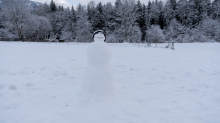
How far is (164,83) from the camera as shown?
4223 mm

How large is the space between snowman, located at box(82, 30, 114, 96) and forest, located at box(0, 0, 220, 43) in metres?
22.0

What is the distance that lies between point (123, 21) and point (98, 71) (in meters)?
26.1

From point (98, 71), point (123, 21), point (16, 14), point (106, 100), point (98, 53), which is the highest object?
point (16, 14)

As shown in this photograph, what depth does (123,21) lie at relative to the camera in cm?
2695

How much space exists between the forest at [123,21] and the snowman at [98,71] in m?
22.0

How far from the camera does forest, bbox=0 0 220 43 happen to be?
2469cm

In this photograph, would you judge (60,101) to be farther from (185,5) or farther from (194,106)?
(185,5)

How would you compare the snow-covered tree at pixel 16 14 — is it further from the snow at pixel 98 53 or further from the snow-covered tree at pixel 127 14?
the snow at pixel 98 53

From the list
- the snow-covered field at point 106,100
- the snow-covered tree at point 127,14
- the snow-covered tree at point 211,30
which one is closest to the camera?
the snow-covered field at point 106,100

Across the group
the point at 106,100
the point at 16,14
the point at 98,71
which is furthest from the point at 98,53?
the point at 16,14

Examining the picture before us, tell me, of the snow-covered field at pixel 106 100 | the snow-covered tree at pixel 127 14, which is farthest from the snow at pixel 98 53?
the snow-covered tree at pixel 127 14

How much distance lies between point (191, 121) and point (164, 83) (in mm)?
1966

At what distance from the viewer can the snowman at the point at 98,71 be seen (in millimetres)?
2869

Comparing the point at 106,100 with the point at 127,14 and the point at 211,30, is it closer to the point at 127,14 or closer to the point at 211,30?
the point at 127,14
